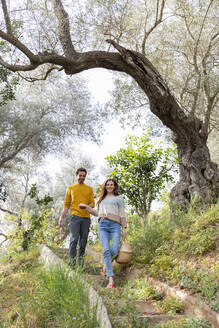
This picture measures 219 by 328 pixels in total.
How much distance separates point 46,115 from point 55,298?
10920mm

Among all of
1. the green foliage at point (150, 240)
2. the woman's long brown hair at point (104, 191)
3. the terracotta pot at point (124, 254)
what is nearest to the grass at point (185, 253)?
the green foliage at point (150, 240)

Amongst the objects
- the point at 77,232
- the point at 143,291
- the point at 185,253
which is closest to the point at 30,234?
the point at 77,232

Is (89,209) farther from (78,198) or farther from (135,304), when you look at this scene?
(135,304)

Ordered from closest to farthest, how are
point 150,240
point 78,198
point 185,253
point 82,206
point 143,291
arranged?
point 143,291
point 185,253
point 150,240
point 82,206
point 78,198

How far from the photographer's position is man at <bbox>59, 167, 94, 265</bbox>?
588cm

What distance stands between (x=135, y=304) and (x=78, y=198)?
2845mm

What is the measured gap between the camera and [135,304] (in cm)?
361

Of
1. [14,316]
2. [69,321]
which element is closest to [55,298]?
[69,321]

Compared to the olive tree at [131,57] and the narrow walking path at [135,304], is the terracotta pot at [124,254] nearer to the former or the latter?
the narrow walking path at [135,304]

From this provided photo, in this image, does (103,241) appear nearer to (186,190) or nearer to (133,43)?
(186,190)

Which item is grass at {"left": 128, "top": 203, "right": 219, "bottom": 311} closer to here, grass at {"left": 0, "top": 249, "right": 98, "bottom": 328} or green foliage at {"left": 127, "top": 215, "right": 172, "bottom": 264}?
green foliage at {"left": 127, "top": 215, "right": 172, "bottom": 264}

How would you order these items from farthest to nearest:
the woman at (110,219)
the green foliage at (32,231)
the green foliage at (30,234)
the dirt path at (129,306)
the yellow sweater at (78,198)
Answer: the green foliage at (30,234) < the green foliage at (32,231) < the yellow sweater at (78,198) < the woman at (110,219) < the dirt path at (129,306)

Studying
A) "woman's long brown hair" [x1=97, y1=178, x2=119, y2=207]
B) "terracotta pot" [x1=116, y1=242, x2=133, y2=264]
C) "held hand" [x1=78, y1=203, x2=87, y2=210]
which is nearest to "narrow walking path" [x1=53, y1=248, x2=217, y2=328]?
"terracotta pot" [x1=116, y1=242, x2=133, y2=264]

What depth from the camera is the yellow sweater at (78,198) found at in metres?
6.04
